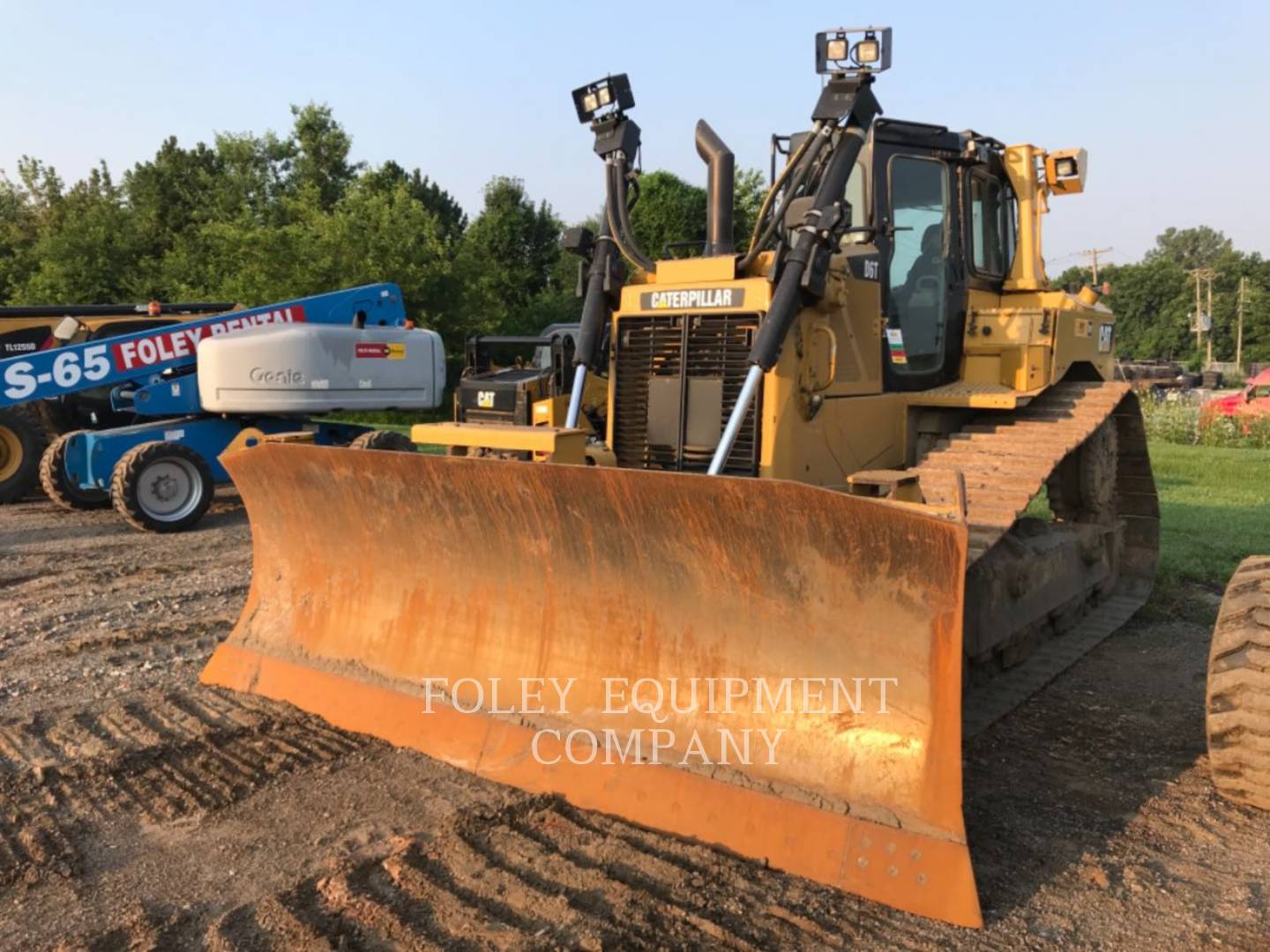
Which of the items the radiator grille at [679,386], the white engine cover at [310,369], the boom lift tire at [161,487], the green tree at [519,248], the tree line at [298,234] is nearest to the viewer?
the radiator grille at [679,386]

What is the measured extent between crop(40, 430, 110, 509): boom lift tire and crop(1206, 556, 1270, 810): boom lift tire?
9131 millimetres

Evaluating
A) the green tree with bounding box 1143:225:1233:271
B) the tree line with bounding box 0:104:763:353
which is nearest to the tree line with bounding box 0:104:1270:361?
the tree line with bounding box 0:104:763:353

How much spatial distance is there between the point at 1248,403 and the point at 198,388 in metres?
20.1

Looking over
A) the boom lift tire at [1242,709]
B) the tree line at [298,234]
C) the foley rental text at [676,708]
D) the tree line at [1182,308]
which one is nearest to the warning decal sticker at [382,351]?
the foley rental text at [676,708]

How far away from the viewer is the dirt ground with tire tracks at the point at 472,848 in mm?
2723

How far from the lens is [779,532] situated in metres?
3.24

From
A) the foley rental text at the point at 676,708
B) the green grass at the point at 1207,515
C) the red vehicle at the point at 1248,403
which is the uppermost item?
the foley rental text at the point at 676,708

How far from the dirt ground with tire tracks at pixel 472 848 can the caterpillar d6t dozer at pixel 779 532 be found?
0.58 ft

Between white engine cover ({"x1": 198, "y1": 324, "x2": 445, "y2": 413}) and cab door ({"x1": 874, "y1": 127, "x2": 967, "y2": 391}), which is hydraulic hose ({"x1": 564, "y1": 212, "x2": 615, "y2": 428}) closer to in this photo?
cab door ({"x1": 874, "y1": 127, "x2": 967, "y2": 391})

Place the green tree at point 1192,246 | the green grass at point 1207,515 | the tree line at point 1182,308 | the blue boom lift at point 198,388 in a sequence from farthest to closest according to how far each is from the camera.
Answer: the green tree at point 1192,246 < the tree line at point 1182,308 < the blue boom lift at point 198,388 < the green grass at point 1207,515

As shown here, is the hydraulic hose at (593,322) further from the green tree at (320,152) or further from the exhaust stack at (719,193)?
the green tree at (320,152)

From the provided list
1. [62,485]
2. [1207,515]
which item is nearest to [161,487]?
[62,485]

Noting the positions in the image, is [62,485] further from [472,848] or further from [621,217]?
[472,848]

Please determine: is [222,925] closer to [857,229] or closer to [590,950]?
[590,950]
